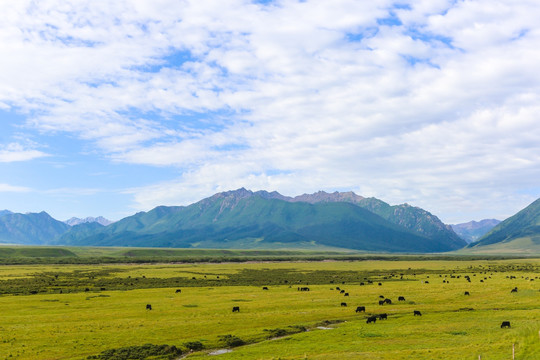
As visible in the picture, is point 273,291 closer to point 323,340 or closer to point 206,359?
point 323,340

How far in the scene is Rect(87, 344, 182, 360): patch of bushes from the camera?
38.0m

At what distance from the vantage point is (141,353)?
128 feet

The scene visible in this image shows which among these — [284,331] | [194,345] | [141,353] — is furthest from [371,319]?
[141,353]

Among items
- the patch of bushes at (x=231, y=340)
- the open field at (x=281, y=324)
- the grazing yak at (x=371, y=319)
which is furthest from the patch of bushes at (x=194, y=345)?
the grazing yak at (x=371, y=319)

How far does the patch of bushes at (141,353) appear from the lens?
38.0 meters

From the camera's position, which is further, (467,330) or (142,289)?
(142,289)

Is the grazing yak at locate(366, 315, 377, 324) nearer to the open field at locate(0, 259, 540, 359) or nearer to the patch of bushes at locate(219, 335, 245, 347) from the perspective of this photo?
the open field at locate(0, 259, 540, 359)

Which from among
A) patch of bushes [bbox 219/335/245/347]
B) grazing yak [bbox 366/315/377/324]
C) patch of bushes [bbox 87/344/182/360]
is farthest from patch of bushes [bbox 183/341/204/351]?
grazing yak [bbox 366/315/377/324]

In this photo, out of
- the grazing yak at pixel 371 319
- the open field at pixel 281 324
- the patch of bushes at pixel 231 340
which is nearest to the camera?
the open field at pixel 281 324

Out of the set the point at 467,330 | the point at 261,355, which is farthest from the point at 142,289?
the point at 467,330

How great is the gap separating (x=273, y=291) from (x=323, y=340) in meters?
44.6

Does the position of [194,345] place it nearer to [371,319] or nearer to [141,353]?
[141,353]

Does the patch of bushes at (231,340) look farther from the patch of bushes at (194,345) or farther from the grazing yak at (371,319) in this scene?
the grazing yak at (371,319)

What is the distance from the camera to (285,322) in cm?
5459
